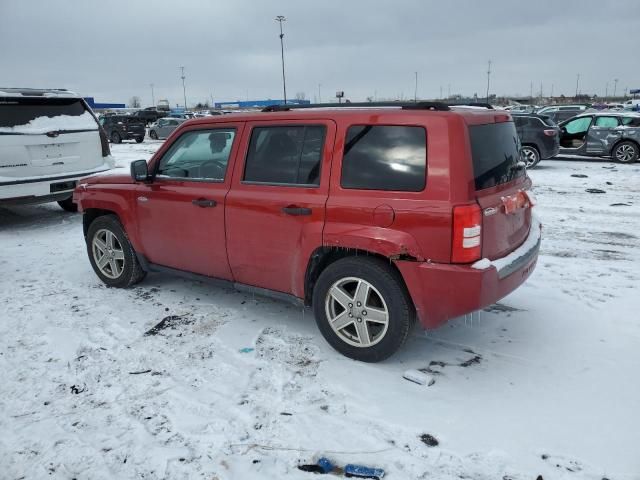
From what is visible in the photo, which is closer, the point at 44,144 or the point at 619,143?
the point at 44,144

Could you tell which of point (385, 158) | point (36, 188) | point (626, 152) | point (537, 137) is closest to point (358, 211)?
point (385, 158)

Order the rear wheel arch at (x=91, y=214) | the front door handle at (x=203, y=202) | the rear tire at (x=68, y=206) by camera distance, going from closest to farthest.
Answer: the front door handle at (x=203, y=202), the rear wheel arch at (x=91, y=214), the rear tire at (x=68, y=206)

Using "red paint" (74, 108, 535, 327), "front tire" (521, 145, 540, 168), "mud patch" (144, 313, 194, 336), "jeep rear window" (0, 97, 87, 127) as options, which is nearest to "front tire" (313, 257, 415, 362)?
"red paint" (74, 108, 535, 327)

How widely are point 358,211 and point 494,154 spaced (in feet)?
3.43

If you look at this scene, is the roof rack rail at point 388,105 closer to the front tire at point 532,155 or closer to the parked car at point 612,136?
the front tire at point 532,155

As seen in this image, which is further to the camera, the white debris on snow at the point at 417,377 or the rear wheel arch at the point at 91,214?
the rear wheel arch at the point at 91,214

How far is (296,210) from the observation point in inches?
152

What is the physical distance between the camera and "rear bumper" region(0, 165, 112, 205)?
747 centimetres

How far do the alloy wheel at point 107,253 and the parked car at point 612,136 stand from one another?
14606mm

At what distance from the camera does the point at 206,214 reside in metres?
4.47

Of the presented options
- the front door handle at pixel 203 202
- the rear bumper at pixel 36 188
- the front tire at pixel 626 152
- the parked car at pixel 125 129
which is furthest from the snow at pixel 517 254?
the parked car at pixel 125 129

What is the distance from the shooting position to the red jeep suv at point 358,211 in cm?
334

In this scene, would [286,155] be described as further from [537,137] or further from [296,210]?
[537,137]

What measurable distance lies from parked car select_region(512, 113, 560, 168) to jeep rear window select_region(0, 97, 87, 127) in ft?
37.0
